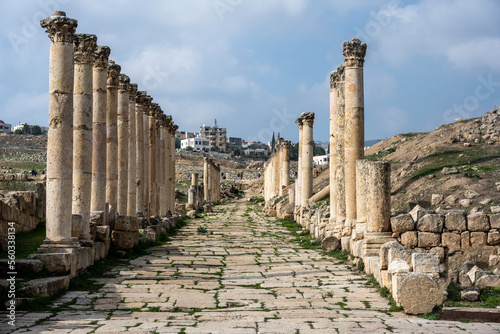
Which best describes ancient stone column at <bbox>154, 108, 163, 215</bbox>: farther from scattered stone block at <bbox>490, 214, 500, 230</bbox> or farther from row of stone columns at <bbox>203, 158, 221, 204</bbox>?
row of stone columns at <bbox>203, 158, 221, 204</bbox>

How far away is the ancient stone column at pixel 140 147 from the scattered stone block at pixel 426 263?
15819 mm

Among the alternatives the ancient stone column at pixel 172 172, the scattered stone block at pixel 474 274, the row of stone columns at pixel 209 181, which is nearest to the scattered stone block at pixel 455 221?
the scattered stone block at pixel 474 274

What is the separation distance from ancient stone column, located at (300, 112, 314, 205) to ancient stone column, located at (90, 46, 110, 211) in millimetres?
13468

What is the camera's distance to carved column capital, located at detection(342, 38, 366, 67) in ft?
59.7

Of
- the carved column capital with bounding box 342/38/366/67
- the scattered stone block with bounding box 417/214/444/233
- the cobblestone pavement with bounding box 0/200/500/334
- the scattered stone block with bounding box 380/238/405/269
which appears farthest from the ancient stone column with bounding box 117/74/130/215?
the scattered stone block with bounding box 380/238/405/269

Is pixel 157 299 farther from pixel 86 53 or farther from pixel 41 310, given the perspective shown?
pixel 86 53

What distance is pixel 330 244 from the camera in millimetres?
18141

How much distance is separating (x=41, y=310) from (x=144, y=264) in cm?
571

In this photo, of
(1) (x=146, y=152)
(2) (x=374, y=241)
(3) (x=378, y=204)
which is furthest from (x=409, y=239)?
(1) (x=146, y=152)

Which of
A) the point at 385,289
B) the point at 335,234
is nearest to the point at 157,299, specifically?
the point at 385,289

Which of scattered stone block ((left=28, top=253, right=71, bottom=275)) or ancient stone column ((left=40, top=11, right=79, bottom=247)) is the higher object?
ancient stone column ((left=40, top=11, right=79, bottom=247))

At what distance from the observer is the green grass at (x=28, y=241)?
43.1 feet

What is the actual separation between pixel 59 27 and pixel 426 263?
8.97 metres

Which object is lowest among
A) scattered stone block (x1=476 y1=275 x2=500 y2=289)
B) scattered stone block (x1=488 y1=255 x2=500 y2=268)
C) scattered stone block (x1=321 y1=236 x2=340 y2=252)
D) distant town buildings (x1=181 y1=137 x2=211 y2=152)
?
scattered stone block (x1=476 y1=275 x2=500 y2=289)
